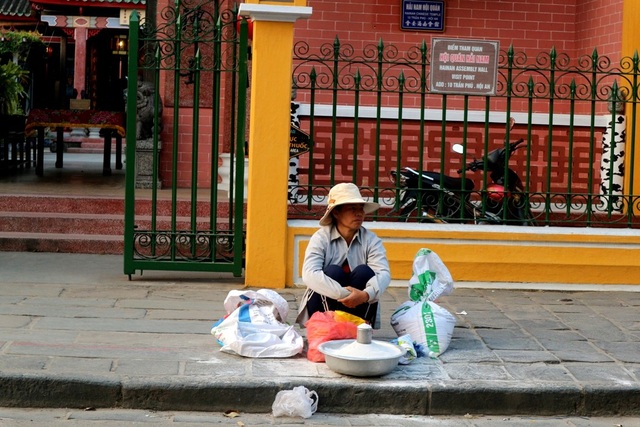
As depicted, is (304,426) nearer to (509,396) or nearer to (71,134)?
(509,396)

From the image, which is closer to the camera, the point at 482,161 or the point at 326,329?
the point at 326,329

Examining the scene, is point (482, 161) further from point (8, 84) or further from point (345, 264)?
point (8, 84)

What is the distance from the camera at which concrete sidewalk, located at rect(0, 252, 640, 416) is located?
5.71 m

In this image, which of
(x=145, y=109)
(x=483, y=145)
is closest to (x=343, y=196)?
(x=483, y=145)

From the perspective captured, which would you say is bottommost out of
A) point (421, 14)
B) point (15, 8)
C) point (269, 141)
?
point (269, 141)

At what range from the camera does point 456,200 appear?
29.8 ft

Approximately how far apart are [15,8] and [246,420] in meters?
25.8

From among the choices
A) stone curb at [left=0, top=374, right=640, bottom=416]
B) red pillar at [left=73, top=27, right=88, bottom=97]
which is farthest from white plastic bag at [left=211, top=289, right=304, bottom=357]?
red pillar at [left=73, top=27, right=88, bottom=97]

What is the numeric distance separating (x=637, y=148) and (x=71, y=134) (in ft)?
65.6

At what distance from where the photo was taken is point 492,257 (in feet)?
29.2

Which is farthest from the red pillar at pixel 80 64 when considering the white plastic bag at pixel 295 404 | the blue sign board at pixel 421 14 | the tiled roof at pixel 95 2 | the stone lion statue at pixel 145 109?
the white plastic bag at pixel 295 404

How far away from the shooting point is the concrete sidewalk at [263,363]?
225 inches

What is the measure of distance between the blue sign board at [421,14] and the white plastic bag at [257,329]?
659 centimetres

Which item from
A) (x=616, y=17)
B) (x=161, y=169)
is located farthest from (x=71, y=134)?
(x=616, y=17)
